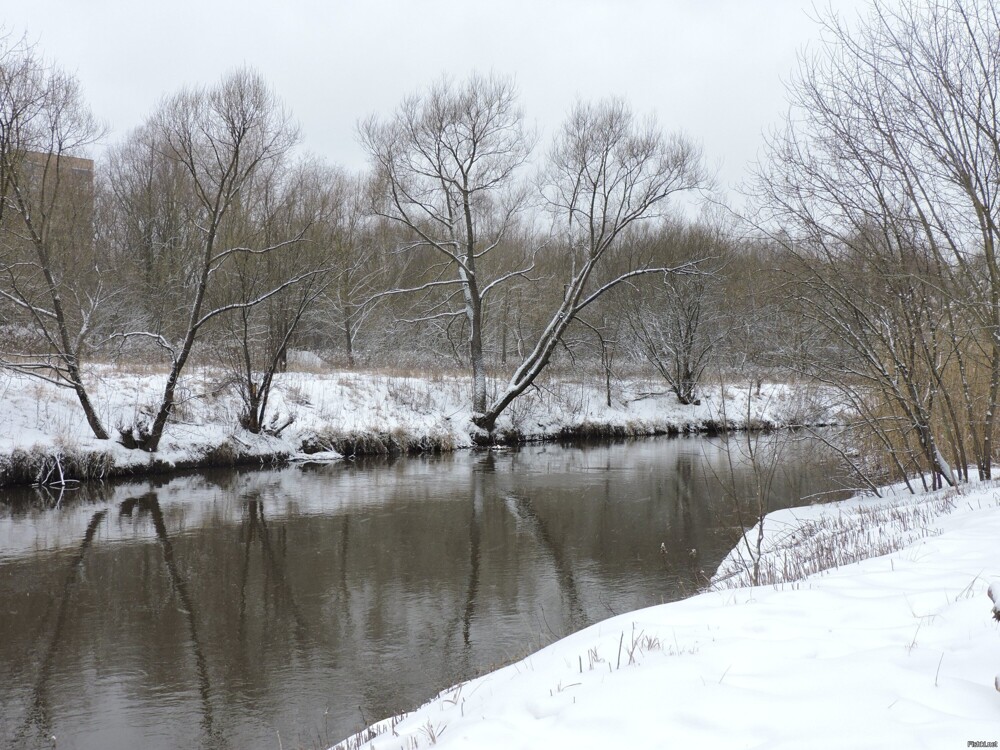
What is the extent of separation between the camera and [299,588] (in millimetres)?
9539

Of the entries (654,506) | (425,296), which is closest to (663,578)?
(654,506)

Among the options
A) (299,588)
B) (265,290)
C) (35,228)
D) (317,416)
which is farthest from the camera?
(317,416)

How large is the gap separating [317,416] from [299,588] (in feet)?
42.2

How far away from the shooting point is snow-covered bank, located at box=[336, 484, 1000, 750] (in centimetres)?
287

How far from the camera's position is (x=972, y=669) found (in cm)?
320

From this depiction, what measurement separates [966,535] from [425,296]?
24984 mm

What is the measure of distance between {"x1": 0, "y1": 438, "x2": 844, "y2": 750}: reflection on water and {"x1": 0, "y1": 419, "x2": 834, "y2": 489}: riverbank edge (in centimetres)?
93

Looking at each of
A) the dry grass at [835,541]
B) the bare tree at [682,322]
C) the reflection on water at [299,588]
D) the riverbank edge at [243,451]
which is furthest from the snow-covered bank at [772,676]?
the bare tree at [682,322]

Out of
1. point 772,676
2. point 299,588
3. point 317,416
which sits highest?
point 317,416

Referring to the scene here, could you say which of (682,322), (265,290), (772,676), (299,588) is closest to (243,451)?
(265,290)

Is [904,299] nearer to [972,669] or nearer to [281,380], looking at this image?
[972,669]

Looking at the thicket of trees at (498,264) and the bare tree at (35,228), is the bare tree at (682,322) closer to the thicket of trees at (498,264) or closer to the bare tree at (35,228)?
the thicket of trees at (498,264)

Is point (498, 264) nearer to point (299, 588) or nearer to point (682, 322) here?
point (682, 322)

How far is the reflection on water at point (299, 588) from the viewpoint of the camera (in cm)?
632
